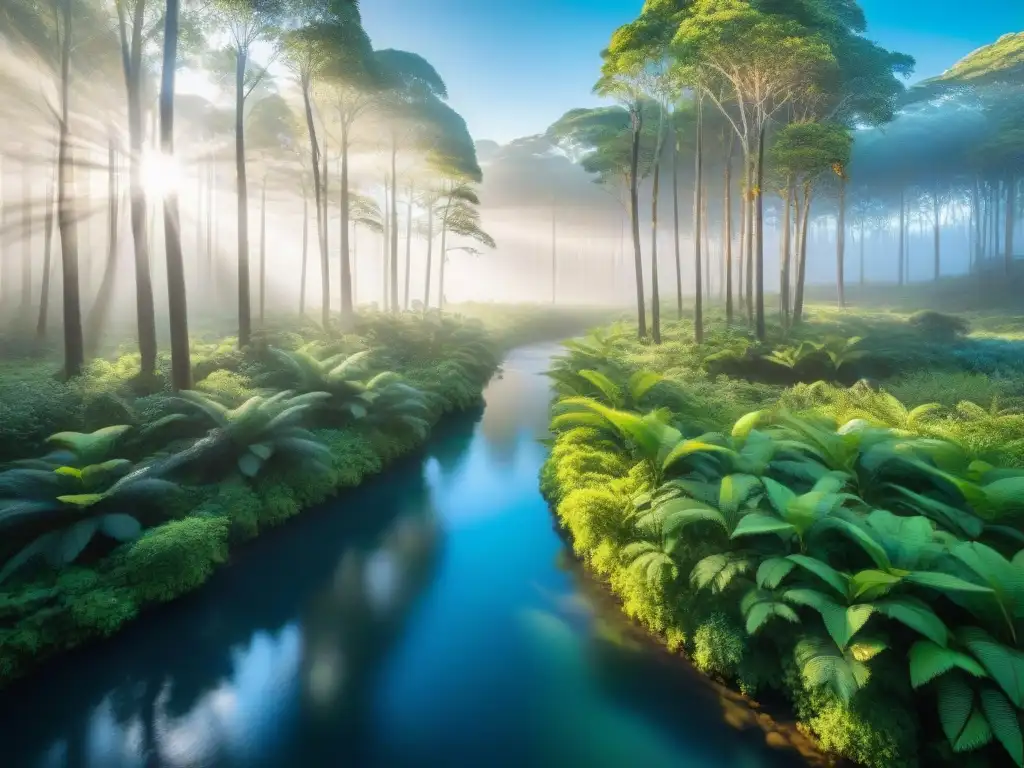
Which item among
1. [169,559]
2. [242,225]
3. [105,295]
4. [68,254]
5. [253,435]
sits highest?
[242,225]

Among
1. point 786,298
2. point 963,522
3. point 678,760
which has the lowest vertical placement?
point 678,760

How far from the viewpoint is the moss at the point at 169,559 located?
18.4 ft

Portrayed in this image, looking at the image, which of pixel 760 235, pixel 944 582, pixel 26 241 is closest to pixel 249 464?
pixel 944 582

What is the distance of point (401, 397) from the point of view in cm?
1175

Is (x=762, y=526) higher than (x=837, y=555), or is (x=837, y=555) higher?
(x=762, y=526)

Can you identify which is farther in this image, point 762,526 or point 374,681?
point 374,681

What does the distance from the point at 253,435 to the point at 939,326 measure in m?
23.4

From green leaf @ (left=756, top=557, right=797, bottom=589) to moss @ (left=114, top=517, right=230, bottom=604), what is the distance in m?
5.87

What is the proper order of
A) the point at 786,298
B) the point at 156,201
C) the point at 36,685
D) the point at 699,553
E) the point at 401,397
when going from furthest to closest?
1. the point at 156,201
2. the point at 786,298
3. the point at 401,397
4. the point at 699,553
5. the point at 36,685

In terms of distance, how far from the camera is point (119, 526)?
569cm

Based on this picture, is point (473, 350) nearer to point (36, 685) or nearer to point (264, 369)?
point (264, 369)

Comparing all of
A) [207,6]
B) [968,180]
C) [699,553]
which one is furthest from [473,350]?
[968,180]

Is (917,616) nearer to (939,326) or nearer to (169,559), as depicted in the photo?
(169,559)

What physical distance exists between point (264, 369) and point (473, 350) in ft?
35.3
